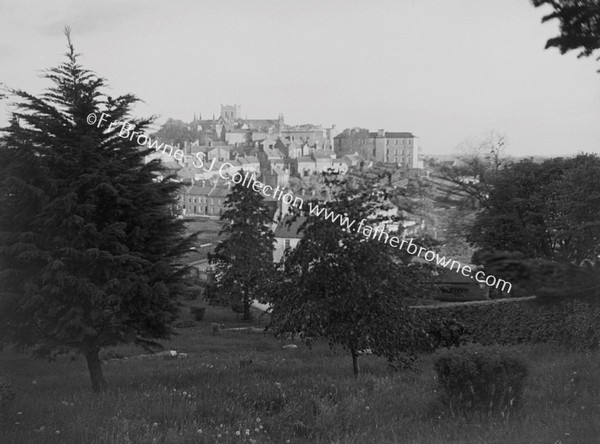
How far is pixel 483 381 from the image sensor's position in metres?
8.63

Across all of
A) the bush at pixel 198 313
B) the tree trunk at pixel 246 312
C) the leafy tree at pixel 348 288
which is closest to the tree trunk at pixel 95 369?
the leafy tree at pixel 348 288

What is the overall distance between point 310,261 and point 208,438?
16.3 ft

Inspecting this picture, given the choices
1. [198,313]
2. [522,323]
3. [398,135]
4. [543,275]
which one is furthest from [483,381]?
[398,135]

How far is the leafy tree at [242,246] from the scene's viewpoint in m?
35.8

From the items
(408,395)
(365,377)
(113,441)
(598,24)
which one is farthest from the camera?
(365,377)

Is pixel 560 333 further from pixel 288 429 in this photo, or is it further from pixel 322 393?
pixel 288 429

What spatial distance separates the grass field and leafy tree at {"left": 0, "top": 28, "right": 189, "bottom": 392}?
1.16 meters

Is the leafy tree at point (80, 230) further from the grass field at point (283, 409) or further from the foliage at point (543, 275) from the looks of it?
the foliage at point (543, 275)

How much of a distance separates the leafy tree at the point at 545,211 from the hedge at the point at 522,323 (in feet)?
33.2

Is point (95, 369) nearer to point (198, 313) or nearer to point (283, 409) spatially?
point (283, 409)

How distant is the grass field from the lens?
7.32 meters

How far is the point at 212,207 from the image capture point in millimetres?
104500

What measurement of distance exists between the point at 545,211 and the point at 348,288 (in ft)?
95.7

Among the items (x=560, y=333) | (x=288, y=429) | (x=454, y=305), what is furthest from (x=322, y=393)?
(x=454, y=305)
